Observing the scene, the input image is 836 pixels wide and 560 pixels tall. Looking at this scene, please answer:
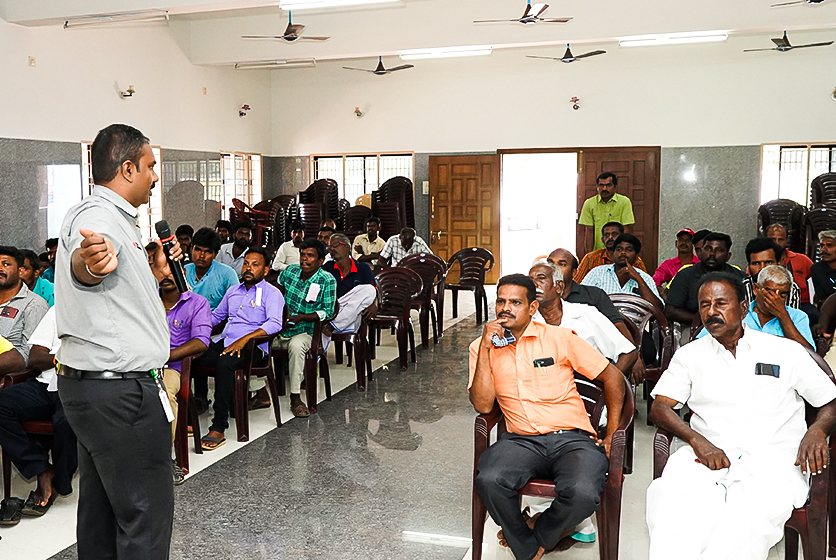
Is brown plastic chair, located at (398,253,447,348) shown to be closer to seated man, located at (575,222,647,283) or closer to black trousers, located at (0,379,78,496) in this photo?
seated man, located at (575,222,647,283)

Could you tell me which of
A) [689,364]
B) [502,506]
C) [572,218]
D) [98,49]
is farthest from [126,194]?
[572,218]

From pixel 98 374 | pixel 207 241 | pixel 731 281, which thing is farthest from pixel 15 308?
pixel 731 281

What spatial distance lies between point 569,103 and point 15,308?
1062cm

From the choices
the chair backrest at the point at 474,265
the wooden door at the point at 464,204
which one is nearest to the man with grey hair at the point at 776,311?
the chair backrest at the point at 474,265

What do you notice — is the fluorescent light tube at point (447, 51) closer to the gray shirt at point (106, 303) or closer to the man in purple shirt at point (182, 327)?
the man in purple shirt at point (182, 327)

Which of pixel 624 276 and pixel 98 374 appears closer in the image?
pixel 98 374

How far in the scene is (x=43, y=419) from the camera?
388 cm

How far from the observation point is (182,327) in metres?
4.52

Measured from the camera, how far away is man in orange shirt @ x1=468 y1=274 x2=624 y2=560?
2916 mm

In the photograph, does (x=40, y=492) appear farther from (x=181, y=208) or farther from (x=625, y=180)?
(x=625, y=180)

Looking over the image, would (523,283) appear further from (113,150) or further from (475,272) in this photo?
(475,272)

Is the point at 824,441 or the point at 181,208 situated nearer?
the point at 824,441

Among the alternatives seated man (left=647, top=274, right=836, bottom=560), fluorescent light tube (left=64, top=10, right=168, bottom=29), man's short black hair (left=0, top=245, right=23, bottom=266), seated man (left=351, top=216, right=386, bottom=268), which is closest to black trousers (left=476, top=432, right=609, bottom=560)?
seated man (left=647, top=274, right=836, bottom=560)

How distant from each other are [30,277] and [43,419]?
127 centimetres
